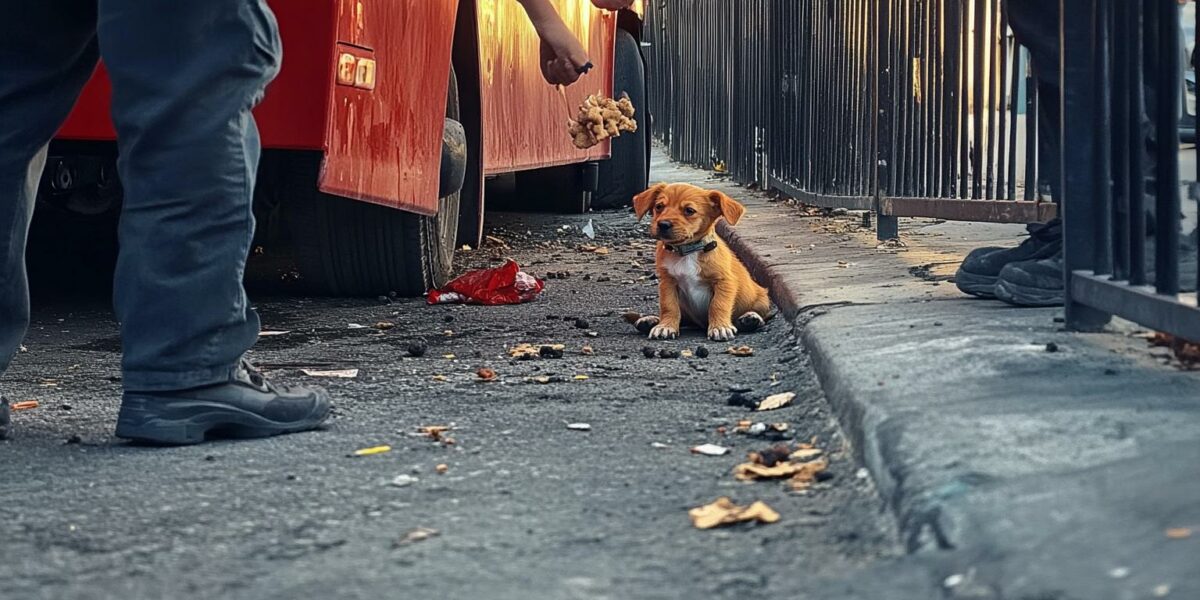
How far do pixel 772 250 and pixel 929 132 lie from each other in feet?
2.45

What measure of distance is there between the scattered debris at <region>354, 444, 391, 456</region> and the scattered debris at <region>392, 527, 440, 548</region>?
0.57 metres

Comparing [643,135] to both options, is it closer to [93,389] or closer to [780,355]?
[780,355]

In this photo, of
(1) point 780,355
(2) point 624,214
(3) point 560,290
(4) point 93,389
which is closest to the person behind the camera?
(4) point 93,389

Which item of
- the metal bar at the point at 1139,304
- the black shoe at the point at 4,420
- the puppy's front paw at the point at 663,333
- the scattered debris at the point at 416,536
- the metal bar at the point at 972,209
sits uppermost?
the metal bar at the point at 972,209

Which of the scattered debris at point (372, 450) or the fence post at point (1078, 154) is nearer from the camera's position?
the scattered debris at point (372, 450)

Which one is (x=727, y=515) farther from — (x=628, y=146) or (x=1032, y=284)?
(x=628, y=146)

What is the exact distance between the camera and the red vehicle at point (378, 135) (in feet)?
13.0

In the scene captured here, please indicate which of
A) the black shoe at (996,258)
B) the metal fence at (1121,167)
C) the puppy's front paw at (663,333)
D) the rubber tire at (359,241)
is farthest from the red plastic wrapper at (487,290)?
the metal fence at (1121,167)

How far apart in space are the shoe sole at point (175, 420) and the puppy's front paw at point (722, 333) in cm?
190

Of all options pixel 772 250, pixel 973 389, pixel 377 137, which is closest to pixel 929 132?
pixel 772 250

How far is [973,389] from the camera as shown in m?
2.76

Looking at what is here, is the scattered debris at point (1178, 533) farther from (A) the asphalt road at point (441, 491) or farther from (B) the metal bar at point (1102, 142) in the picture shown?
(B) the metal bar at point (1102, 142)

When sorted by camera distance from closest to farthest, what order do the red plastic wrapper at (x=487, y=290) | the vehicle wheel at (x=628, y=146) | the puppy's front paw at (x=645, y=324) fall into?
1. the puppy's front paw at (x=645, y=324)
2. the red plastic wrapper at (x=487, y=290)
3. the vehicle wheel at (x=628, y=146)

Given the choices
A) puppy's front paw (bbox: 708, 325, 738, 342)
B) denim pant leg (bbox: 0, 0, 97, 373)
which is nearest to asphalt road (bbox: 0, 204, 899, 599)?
puppy's front paw (bbox: 708, 325, 738, 342)
